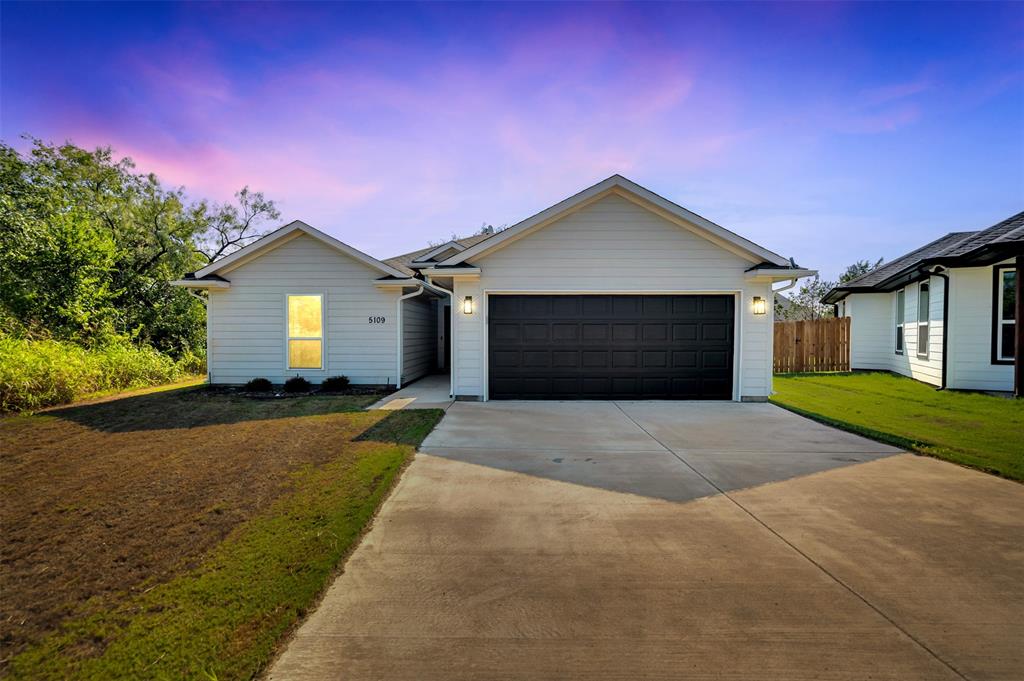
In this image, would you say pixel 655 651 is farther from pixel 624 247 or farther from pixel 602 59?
pixel 602 59

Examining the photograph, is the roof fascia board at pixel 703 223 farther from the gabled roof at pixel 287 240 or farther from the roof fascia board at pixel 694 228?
the gabled roof at pixel 287 240

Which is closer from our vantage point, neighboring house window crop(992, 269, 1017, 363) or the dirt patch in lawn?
the dirt patch in lawn

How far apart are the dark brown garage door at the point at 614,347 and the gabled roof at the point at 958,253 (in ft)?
18.3

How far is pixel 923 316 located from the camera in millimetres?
11977

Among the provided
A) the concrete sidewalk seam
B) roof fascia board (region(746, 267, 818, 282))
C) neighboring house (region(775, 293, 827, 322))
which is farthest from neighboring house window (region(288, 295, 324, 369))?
neighboring house (region(775, 293, 827, 322))

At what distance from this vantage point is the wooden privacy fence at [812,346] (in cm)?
1472

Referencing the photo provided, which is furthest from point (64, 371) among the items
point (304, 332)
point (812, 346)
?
point (812, 346)

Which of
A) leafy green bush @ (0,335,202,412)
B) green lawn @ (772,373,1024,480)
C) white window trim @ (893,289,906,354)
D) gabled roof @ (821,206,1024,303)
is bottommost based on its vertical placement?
green lawn @ (772,373,1024,480)

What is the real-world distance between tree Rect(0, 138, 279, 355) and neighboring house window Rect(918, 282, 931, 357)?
77.5ft

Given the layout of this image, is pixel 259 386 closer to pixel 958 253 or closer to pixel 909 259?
pixel 958 253

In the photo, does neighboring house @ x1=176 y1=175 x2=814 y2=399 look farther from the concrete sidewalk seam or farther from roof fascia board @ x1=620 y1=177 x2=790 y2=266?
the concrete sidewalk seam

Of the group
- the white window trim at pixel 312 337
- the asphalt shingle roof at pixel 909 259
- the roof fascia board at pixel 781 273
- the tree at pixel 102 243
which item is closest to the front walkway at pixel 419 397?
the white window trim at pixel 312 337

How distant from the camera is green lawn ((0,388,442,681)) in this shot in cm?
208

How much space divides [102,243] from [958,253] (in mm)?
23154
